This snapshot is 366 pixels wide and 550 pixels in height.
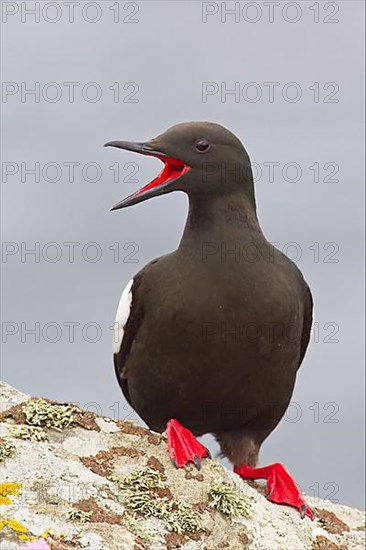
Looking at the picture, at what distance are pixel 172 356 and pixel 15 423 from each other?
1.38m

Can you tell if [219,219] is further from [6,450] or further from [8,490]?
[8,490]

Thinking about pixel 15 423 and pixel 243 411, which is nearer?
pixel 15 423

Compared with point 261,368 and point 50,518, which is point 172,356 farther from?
point 50,518

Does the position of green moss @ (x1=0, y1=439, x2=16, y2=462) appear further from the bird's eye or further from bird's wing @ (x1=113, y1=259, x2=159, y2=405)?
the bird's eye

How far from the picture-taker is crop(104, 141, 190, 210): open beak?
7238 mm

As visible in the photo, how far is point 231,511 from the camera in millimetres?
5902

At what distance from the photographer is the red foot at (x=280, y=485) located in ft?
23.2

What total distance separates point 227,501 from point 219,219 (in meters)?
2.24

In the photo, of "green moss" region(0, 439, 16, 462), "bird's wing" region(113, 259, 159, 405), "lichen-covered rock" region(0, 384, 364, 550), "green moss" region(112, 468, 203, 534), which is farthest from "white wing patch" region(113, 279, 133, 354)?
"green moss" region(0, 439, 16, 462)

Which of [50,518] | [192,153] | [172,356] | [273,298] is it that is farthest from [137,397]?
[50,518]

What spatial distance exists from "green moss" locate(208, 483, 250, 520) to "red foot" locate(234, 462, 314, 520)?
3.43 feet

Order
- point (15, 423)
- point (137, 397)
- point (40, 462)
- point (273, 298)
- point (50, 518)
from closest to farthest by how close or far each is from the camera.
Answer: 1. point (50, 518)
2. point (40, 462)
3. point (15, 423)
4. point (273, 298)
5. point (137, 397)

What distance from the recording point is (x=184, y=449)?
633 cm

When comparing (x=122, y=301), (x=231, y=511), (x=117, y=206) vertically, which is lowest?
(x=231, y=511)
